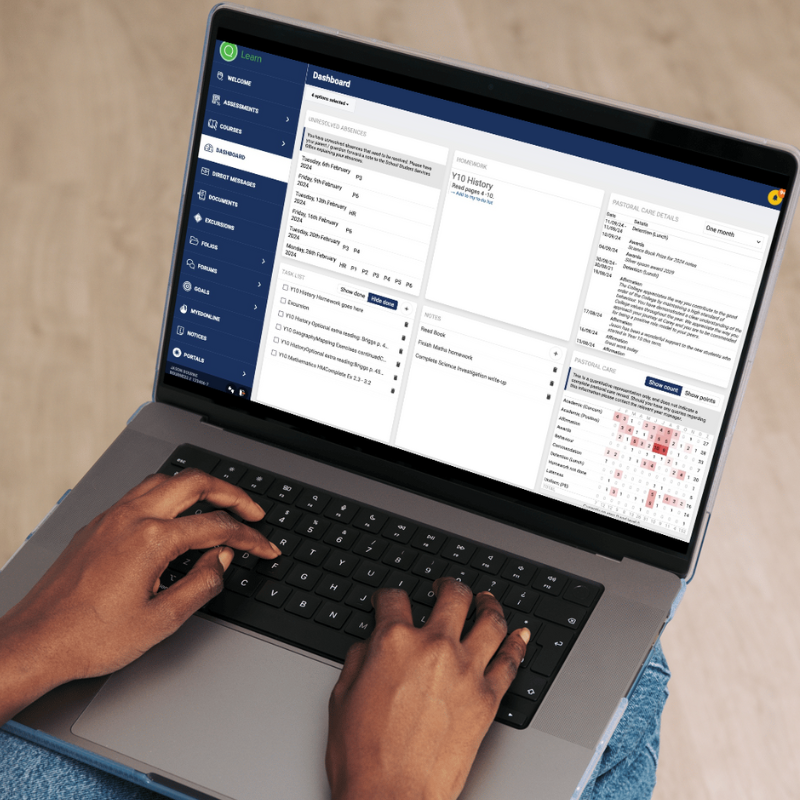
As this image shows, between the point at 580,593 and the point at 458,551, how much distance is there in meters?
0.10

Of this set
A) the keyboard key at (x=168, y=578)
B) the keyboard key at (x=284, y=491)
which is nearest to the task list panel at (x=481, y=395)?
the keyboard key at (x=284, y=491)

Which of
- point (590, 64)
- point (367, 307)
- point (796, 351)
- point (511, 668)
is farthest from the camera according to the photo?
point (590, 64)

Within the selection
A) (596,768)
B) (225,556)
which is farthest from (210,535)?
(596,768)

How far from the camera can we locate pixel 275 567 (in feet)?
2.35

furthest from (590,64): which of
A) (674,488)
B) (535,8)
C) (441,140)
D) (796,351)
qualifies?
(674,488)

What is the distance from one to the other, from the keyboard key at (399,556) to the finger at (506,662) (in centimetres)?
10

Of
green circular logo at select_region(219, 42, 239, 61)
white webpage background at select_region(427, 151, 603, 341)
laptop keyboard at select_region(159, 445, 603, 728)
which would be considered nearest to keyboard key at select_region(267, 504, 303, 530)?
laptop keyboard at select_region(159, 445, 603, 728)

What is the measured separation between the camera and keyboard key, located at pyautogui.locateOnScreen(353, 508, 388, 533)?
Answer: 74cm

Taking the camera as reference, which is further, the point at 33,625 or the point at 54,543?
the point at 54,543

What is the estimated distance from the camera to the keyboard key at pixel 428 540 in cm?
73

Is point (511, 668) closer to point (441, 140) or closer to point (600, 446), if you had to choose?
point (600, 446)

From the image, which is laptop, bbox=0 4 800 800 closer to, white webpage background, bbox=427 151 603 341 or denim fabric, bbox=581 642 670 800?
white webpage background, bbox=427 151 603 341

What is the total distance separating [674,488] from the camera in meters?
0.69

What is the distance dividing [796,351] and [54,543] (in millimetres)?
842
